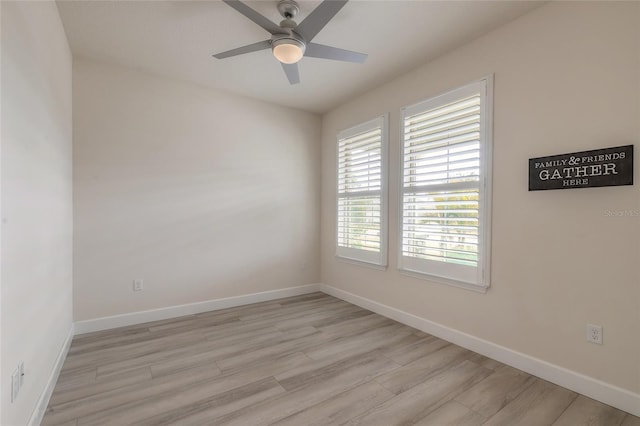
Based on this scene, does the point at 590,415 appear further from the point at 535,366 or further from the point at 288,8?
the point at 288,8

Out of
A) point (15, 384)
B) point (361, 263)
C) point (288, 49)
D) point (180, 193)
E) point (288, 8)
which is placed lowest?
point (15, 384)

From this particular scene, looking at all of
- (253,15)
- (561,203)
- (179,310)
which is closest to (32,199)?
(253,15)

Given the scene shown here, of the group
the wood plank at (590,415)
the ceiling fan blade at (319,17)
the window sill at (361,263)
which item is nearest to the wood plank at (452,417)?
the wood plank at (590,415)

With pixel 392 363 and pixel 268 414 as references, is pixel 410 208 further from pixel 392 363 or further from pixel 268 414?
pixel 268 414

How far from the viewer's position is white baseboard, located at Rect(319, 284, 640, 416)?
1.90 meters

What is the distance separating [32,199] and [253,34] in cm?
204

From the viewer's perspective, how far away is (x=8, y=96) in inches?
55.0

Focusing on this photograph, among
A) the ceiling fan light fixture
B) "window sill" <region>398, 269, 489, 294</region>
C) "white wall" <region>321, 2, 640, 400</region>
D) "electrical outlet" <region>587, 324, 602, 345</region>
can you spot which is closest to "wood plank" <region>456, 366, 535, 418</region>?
"white wall" <region>321, 2, 640, 400</region>

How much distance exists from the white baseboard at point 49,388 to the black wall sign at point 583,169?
3.57 m

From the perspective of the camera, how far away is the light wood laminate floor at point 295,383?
1.82 meters

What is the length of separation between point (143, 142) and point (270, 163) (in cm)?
156

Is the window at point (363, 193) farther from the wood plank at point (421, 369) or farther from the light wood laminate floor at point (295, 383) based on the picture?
the wood plank at point (421, 369)

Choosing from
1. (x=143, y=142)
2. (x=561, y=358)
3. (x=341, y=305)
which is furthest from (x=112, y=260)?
(x=561, y=358)

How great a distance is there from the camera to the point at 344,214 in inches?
169
